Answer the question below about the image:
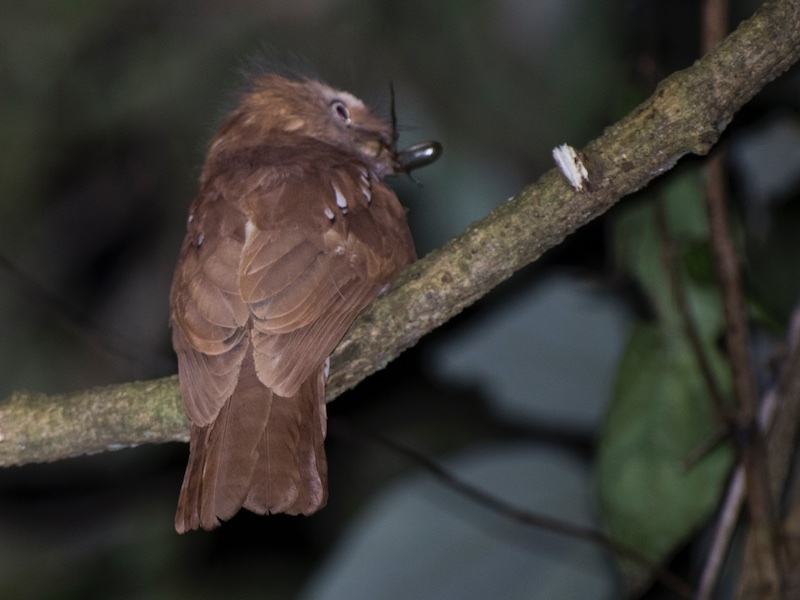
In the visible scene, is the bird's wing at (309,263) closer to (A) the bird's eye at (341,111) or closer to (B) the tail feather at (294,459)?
(B) the tail feather at (294,459)

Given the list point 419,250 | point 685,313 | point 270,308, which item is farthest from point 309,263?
point 419,250

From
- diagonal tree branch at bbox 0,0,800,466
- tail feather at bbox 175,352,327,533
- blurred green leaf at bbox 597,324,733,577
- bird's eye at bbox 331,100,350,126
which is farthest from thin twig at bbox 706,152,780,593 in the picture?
tail feather at bbox 175,352,327,533

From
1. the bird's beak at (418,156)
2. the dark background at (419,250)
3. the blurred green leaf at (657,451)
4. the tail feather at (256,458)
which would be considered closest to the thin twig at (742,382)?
the blurred green leaf at (657,451)

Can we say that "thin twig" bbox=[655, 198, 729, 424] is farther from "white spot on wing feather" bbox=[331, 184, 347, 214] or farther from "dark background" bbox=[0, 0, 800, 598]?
"white spot on wing feather" bbox=[331, 184, 347, 214]

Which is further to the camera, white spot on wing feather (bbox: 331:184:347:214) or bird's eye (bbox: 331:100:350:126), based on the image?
bird's eye (bbox: 331:100:350:126)

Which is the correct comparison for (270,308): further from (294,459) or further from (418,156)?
(418,156)

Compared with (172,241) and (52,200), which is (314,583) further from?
(52,200)
